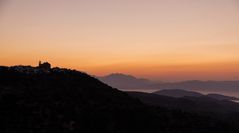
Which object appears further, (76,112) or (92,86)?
(92,86)

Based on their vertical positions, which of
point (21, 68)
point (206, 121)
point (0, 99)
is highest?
point (21, 68)

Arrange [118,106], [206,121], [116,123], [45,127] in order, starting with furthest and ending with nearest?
[206,121], [118,106], [116,123], [45,127]

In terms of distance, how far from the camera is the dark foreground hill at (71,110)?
61250mm

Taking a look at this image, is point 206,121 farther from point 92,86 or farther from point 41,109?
point 41,109

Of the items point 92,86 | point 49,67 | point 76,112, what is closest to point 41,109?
point 76,112

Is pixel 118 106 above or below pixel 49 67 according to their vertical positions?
below

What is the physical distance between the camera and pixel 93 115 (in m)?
66.8

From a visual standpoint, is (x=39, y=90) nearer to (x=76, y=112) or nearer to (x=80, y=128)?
(x=76, y=112)

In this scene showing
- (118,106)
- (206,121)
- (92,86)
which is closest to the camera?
(118,106)

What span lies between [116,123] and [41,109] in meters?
13.4

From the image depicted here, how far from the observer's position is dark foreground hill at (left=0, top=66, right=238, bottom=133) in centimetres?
6125

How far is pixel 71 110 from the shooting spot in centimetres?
6800

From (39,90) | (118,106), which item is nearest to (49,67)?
(39,90)

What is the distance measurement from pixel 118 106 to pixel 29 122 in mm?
21036
